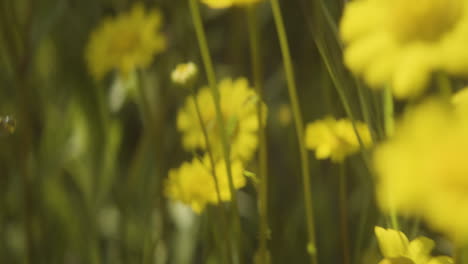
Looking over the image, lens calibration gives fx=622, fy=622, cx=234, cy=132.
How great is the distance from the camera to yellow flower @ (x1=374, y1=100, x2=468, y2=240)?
131mm

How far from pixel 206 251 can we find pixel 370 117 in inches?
7.7

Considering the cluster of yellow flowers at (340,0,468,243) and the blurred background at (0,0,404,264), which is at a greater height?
the blurred background at (0,0,404,264)

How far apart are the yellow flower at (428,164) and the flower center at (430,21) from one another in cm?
4

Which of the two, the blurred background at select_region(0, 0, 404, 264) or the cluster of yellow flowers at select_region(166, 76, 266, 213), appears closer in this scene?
the cluster of yellow flowers at select_region(166, 76, 266, 213)

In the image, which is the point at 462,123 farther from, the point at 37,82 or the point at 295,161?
the point at 37,82

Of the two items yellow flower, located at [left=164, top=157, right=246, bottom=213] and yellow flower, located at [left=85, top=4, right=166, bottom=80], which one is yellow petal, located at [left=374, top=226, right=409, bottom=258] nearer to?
yellow flower, located at [left=164, top=157, right=246, bottom=213]

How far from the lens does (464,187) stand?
0.44ft

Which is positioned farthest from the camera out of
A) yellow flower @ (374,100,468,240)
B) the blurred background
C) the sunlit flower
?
the blurred background

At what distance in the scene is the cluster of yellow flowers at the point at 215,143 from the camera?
1.05 ft

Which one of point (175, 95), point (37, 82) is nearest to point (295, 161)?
point (175, 95)

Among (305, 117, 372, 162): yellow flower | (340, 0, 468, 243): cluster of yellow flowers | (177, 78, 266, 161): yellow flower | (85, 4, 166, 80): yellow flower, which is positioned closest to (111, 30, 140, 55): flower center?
(85, 4, 166, 80): yellow flower

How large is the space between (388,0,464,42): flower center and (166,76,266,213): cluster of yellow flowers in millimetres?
130

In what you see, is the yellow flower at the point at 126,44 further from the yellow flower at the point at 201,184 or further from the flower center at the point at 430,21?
the flower center at the point at 430,21

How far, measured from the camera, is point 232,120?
0.30 meters
